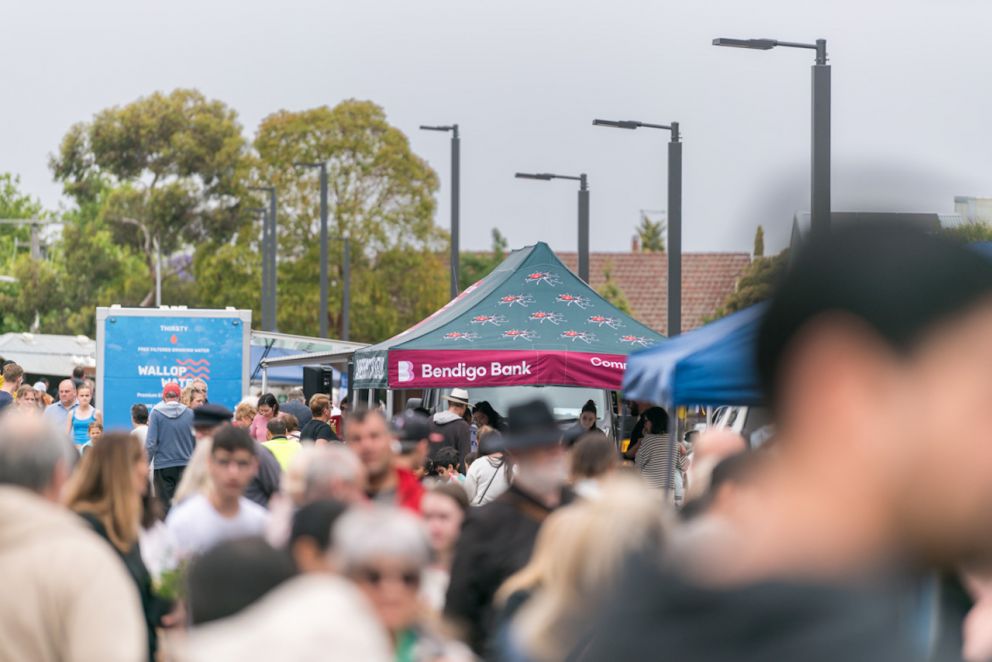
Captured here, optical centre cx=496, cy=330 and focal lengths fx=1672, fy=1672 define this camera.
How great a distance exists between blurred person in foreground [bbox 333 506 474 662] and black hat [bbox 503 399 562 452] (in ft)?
9.57

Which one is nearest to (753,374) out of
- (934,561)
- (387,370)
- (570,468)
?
(934,561)

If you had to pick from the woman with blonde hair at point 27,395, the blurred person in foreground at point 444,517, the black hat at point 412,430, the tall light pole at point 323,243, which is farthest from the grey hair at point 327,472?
the tall light pole at point 323,243

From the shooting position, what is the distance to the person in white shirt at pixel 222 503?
754 cm

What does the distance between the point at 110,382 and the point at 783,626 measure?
80.2 ft

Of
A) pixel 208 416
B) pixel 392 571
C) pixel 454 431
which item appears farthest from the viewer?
pixel 454 431

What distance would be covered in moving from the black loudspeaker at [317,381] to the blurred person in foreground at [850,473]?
2496 cm

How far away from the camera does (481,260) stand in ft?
310

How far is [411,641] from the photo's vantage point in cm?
432

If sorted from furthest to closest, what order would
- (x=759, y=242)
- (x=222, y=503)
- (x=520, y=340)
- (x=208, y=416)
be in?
1. (x=520, y=340)
2. (x=208, y=416)
3. (x=222, y=503)
4. (x=759, y=242)

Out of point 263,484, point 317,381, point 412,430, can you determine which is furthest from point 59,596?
point 317,381

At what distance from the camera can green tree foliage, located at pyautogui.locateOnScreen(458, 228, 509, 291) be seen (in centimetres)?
9056

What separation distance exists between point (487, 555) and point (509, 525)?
0.27 meters

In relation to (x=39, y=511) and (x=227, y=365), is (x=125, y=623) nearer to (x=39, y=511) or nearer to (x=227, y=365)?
(x=39, y=511)

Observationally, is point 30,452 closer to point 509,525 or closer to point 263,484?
point 509,525
